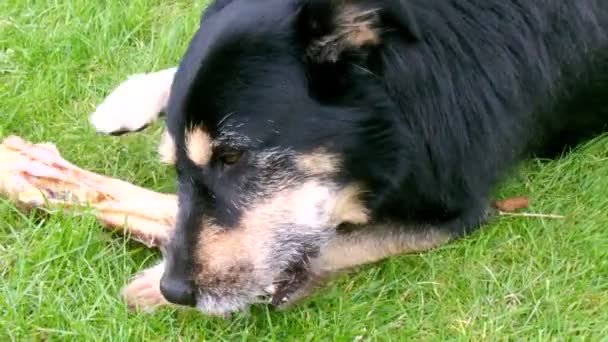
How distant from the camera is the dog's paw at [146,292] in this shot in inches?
100

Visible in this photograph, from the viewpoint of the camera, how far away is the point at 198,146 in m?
2.32

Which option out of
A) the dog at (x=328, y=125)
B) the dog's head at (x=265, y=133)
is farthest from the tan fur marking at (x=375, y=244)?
the dog's head at (x=265, y=133)

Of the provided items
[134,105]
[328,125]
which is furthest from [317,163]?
[134,105]

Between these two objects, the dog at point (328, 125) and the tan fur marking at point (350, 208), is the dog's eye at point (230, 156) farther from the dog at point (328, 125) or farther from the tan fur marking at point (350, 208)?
the tan fur marking at point (350, 208)

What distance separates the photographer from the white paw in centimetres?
319

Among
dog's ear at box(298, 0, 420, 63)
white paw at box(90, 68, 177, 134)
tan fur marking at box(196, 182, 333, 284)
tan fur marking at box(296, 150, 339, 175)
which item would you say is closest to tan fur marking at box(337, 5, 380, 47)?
dog's ear at box(298, 0, 420, 63)

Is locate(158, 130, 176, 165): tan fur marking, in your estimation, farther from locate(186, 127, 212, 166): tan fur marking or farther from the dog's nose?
the dog's nose

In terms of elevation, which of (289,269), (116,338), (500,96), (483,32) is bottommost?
(116,338)

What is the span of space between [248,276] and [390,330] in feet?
1.64

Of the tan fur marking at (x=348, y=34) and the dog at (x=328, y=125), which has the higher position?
the tan fur marking at (x=348, y=34)

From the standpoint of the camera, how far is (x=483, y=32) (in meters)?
2.50

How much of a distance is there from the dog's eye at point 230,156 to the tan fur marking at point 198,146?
4 cm

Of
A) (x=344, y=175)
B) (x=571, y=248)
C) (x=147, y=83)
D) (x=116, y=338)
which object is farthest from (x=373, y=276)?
(x=147, y=83)

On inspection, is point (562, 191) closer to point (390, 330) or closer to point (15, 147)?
point (390, 330)
